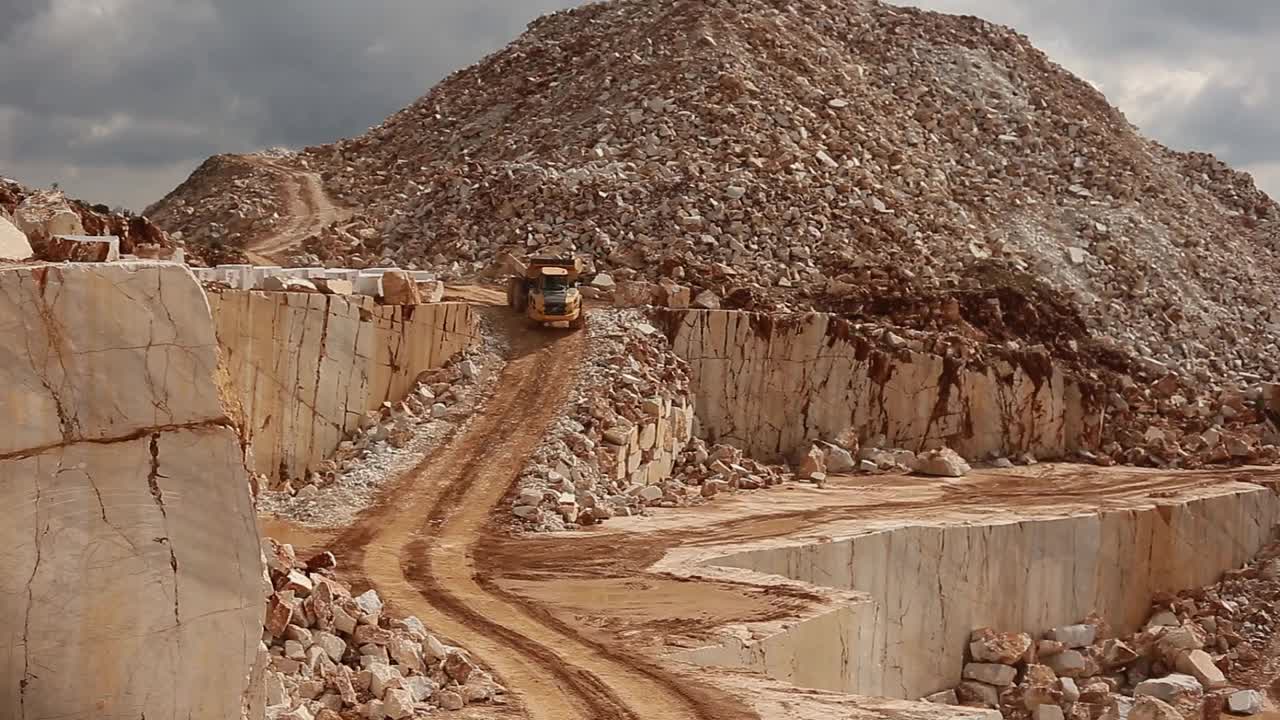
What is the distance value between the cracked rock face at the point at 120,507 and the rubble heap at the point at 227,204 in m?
24.4

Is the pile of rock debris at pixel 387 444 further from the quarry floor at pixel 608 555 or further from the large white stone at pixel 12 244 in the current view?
the large white stone at pixel 12 244

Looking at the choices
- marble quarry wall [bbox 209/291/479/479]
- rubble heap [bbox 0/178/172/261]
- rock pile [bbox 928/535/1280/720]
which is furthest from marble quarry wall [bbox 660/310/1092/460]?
rubble heap [bbox 0/178/172/261]

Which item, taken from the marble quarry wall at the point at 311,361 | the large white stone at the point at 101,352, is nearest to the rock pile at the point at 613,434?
the marble quarry wall at the point at 311,361

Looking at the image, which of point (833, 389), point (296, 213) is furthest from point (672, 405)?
point (296, 213)

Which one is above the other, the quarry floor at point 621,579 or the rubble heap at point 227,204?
the rubble heap at point 227,204

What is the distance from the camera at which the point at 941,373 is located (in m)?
27.5

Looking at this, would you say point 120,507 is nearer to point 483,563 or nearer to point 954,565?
point 483,563

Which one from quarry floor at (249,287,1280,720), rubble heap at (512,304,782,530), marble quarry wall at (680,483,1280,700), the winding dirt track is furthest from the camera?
rubble heap at (512,304,782,530)

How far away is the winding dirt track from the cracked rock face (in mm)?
3271

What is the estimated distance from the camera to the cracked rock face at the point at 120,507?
7.80 m

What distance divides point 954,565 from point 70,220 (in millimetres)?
14608

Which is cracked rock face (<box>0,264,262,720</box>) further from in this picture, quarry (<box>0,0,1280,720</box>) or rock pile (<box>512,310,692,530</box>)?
rock pile (<box>512,310,692,530</box>)

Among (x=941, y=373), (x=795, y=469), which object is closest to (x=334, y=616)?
(x=795, y=469)

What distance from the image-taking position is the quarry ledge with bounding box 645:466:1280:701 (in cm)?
1533
